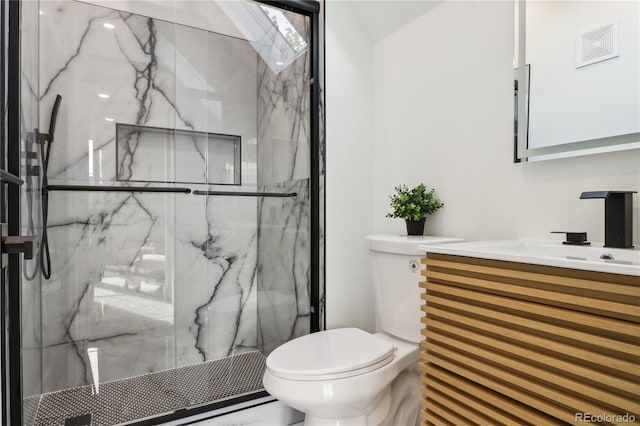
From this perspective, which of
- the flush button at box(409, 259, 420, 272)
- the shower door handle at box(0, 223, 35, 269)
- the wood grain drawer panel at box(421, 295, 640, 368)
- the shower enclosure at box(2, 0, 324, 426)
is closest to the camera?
the wood grain drawer panel at box(421, 295, 640, 368)

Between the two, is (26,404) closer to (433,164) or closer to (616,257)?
(433,164)

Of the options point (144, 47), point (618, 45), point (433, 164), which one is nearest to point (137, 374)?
point (144, 47)

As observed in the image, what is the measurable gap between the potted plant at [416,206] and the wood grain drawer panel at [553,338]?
57 cm

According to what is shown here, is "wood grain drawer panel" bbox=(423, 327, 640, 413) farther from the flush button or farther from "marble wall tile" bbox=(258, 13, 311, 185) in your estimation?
"marble wall tile" bbox=(258, 13, 311, 185)

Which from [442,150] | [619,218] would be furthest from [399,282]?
[619,218]

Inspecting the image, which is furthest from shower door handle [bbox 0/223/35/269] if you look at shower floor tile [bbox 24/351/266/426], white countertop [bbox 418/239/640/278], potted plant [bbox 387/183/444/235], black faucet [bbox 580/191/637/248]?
black faucet [bbox 580/191/637/248]

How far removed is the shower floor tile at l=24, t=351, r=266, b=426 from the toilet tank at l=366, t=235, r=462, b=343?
0.71 m

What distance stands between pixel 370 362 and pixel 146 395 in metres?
1.06

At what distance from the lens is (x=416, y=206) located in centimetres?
166

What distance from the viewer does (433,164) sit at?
68.9 inches

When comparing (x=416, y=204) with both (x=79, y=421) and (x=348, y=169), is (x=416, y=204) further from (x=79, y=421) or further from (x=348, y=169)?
(x=79, y=421)

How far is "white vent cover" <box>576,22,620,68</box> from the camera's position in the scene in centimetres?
115

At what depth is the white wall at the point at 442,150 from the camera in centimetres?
131

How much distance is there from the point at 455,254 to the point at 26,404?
157 cm
